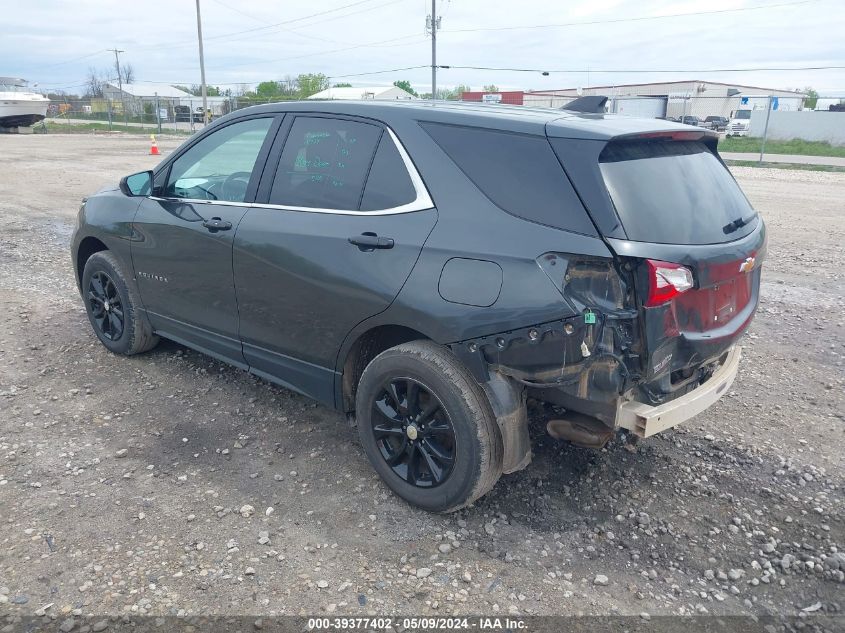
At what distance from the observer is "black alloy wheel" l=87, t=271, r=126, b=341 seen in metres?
5.00

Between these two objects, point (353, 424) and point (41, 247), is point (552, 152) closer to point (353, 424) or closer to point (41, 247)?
point (353, 424)

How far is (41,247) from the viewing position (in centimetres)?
879

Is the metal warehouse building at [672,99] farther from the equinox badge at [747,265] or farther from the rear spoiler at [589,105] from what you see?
the equinox badge at [747,265]

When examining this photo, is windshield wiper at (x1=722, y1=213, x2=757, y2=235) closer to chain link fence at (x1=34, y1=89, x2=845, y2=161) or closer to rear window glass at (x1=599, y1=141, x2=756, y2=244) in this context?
rear window glass at (x1=599, y1=141, x2=756, y2=244)

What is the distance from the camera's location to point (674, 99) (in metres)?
36.9

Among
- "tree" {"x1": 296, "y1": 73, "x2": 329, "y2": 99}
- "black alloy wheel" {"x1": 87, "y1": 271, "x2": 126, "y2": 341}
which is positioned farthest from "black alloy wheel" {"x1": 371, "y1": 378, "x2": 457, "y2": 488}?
"tree" {"x1": 296, "y1": 73, "x2": 329, "y2": 99}

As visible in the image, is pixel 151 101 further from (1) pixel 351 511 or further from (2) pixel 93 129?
(1) pixel 351 511

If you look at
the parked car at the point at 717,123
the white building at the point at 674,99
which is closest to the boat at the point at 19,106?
the white building at the point at 674,99

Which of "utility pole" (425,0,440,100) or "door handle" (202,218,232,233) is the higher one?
"utility pole" (425,0,440,100)

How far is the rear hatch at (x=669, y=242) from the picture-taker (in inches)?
105

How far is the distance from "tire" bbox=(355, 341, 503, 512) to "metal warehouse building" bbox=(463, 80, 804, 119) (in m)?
20.9

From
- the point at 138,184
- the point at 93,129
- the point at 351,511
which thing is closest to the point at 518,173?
the point at 351,511

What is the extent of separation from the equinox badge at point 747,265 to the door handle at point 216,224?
269 centimetres

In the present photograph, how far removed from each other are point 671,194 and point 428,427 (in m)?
1.51
